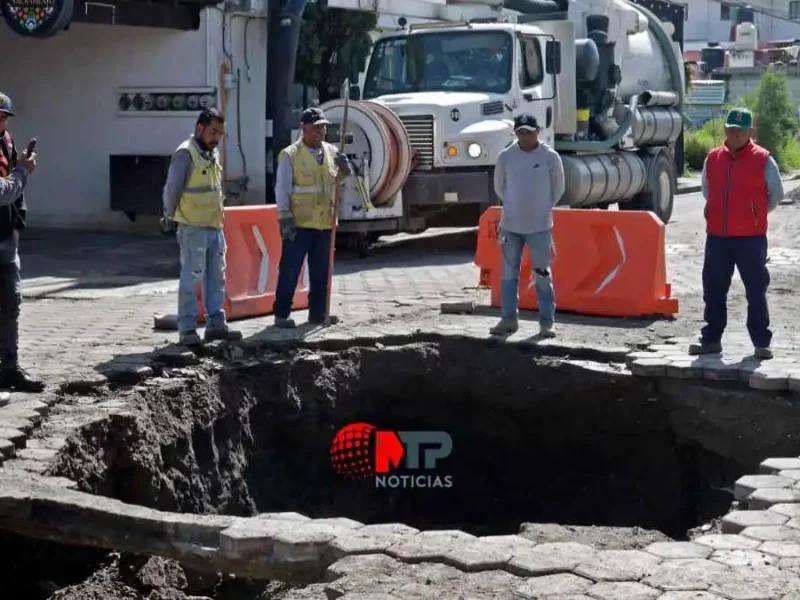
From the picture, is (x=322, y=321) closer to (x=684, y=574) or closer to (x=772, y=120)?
(x=684, y=574)

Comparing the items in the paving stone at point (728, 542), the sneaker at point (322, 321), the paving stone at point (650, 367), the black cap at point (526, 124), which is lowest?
the paving stone at point (728, 542)

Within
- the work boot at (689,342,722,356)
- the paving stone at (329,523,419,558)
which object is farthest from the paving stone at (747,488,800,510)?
the work boot at (689,342,722,356)

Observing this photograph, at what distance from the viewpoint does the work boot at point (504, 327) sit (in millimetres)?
10298

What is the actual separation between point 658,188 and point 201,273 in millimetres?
13302

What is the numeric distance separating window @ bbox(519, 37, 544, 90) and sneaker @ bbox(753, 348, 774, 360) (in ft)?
28.2

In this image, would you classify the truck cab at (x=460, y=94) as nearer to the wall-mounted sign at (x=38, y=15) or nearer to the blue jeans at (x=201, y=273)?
the wall-mounted sign at (x=38, y=15)

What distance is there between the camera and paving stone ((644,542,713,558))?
18.0ft

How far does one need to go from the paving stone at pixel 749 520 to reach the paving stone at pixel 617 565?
2.21 ft

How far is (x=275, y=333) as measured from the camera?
10.3m

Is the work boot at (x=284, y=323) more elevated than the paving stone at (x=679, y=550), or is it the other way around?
the work boot at (x=284, y=323)

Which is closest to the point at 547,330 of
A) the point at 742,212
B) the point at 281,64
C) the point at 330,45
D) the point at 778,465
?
the point at 742,212

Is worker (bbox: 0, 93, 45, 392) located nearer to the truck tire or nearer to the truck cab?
the truck cab

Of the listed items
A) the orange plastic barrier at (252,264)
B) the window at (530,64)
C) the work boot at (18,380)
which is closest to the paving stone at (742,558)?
the work boot at (18,380)

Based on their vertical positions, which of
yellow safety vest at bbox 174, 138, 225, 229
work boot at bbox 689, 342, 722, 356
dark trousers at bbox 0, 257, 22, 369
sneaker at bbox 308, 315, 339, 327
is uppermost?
yellow safety vest at bbox 174, 138, 225, 229
